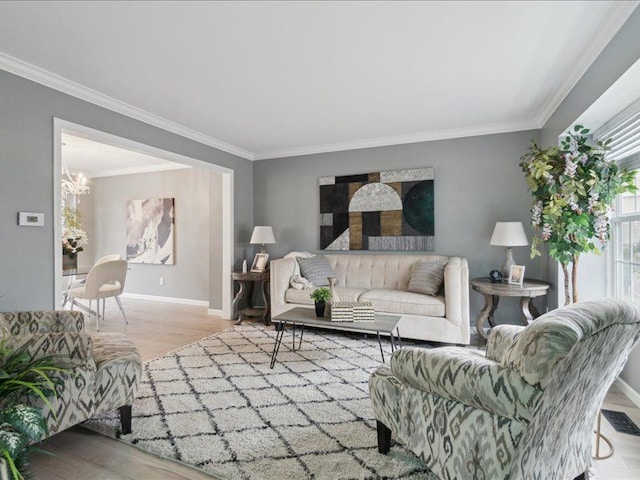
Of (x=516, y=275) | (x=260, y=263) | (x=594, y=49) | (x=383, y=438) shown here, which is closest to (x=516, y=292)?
(x=516, y=275)

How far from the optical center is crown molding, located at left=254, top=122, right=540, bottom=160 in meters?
3.70

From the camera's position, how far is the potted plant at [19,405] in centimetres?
114

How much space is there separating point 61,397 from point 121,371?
0.28m

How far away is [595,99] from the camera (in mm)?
2205

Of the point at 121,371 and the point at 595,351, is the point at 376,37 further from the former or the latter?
the point at 121,371

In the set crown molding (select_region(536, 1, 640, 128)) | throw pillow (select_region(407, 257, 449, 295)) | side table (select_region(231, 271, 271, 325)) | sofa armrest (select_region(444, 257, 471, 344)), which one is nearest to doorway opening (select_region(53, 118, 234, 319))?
side table (select_region(231, 271, 271, 325))

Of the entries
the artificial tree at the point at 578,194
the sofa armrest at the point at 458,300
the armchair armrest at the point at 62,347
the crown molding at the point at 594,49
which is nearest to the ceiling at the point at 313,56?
the crown molding at the point at 594,49

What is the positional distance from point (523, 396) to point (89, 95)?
3.65m

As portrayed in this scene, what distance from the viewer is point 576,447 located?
136 centimetres

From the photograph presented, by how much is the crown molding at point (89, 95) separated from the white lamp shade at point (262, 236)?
4.26 ft

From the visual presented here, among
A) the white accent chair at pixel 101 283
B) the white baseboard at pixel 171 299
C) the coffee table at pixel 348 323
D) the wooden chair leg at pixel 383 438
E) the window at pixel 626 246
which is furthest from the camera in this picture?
the white baseboard at pixel 171 299

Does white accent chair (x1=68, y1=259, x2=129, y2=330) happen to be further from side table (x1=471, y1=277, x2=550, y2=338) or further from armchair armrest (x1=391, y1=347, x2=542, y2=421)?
side table (x1=471, y1=277, x2=550, y2=338)

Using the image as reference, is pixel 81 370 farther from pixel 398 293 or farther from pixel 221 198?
pixel 221 198

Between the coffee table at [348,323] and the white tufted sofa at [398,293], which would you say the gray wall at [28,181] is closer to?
the coffee table at [348,323]
